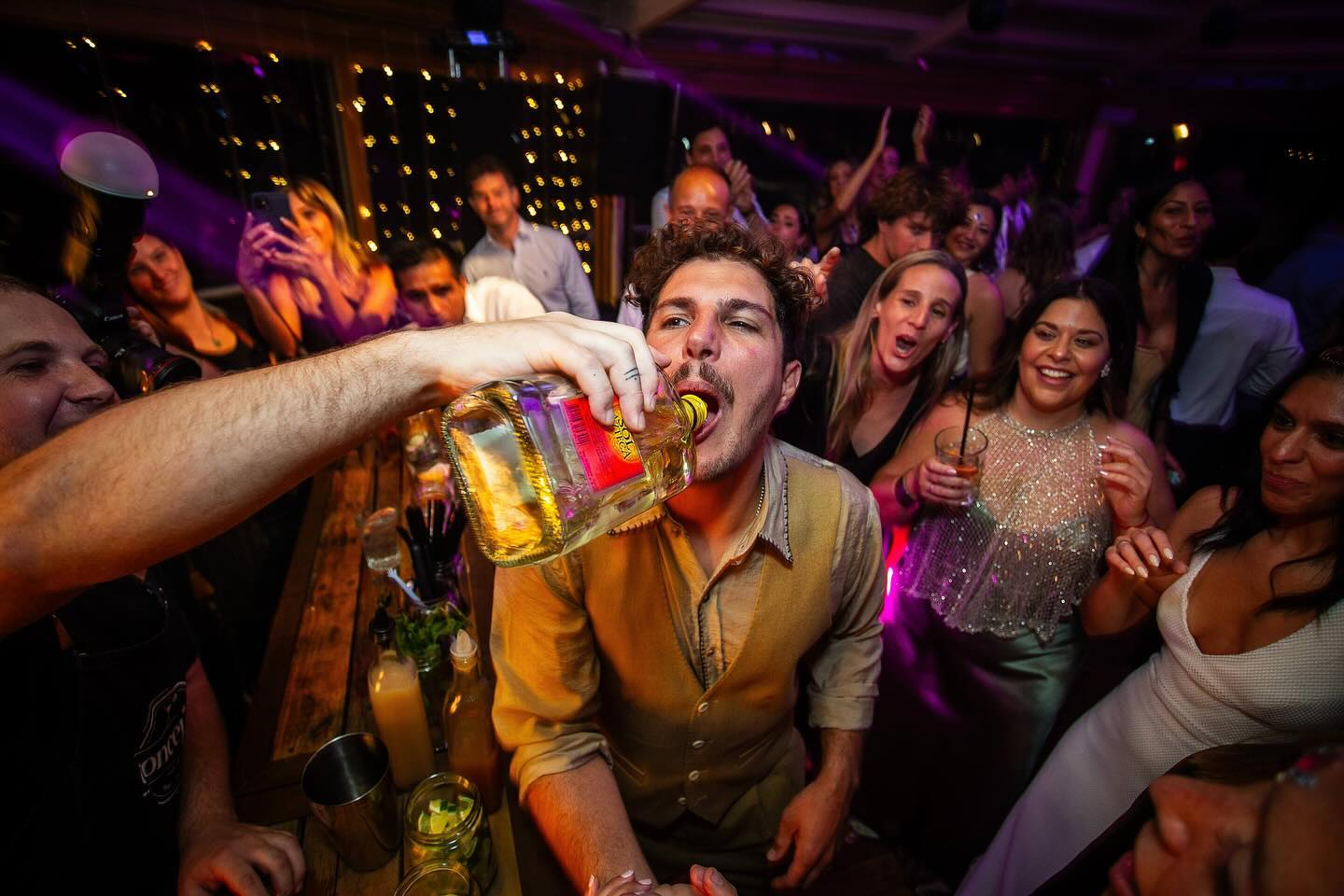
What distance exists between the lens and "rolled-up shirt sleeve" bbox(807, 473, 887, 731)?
1.62 meters

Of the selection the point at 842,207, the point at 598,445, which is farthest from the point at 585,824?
the point at 842,207

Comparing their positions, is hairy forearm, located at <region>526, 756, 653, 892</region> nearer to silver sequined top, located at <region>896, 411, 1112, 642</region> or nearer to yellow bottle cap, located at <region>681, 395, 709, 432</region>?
yellow bottle cap, located at <region>681, 395, 709, 432</region>

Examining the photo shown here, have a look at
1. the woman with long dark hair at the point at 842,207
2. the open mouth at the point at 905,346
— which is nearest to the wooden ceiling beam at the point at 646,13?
the woman with long dark hair at the point at 842,207

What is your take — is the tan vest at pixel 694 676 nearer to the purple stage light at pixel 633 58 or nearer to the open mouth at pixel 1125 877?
the open mouth at pixel 1125 877

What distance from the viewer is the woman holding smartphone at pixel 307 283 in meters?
3.70

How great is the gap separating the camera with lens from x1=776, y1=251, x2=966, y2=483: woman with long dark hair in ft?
8.30

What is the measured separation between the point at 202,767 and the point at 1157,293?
4921 millimetres

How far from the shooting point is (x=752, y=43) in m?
6.96

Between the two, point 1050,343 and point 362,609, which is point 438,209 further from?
point 1050,343

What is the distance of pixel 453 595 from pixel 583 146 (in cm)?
636

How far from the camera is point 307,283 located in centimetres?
376

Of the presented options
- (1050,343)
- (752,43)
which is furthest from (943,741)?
(752,43)

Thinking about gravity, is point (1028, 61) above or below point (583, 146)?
above

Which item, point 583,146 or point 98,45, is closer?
point 98,45
